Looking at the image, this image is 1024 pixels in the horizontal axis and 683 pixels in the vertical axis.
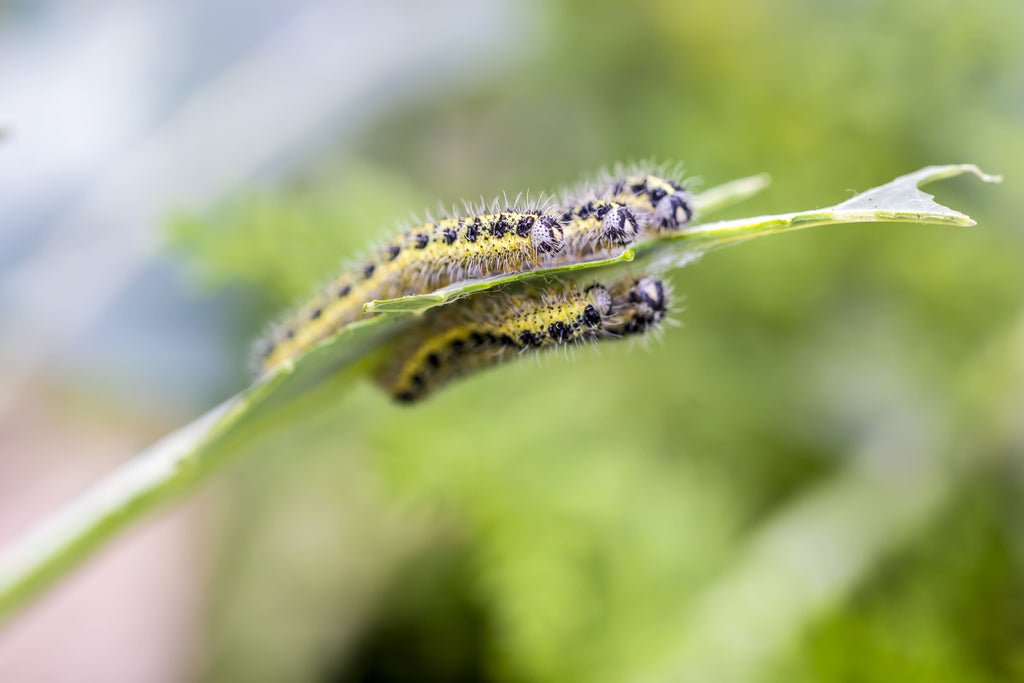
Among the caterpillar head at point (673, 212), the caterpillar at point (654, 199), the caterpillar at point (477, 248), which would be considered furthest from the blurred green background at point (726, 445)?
the caterpillar head at point (673, 212)

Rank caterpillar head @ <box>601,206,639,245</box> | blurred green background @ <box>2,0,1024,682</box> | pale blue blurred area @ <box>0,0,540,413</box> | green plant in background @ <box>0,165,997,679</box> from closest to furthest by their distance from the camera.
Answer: green plant in background @ <box>0,165,997,679</box> → caterpillar head @ <box>601,206,639,245</box> → blurred green background @ <box>2,0,1024,682</box> → pale blue blurred area @ <box>0,0,540,413</box>

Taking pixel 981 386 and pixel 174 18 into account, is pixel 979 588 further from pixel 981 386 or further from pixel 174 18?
pixel 174 18

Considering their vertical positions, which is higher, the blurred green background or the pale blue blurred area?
the pale blue blurred area

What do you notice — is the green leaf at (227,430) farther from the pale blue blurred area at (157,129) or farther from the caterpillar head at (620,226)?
the pale blue blurred area at (157,129)

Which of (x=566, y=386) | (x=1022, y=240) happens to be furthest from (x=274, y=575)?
(x=1022, y=240)

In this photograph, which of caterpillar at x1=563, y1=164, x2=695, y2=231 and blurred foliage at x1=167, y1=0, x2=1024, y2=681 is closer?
caterpillar at x1=563, y1=164, x2=695, y2=231

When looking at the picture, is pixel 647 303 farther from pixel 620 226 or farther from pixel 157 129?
pixel 157 129

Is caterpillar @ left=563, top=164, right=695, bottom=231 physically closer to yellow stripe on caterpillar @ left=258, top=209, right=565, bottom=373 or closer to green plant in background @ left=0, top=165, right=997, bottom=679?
green plant in background @ left=0, top=165, right=997, bottom=679

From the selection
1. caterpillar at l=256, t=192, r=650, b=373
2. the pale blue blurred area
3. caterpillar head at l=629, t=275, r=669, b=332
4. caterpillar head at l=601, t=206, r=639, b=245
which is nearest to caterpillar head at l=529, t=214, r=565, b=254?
caterpillar at l=256, t=192, r=650, b=373

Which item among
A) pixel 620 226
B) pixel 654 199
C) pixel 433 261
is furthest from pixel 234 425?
pixel 654 199
